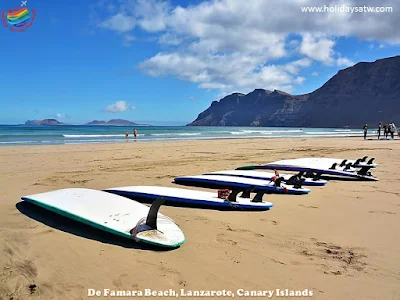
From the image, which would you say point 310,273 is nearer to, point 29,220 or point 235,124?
point 29,220

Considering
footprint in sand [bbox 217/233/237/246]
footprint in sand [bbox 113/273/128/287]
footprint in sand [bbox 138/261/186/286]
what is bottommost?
footprint in sand [bbox 138/261/186/286]

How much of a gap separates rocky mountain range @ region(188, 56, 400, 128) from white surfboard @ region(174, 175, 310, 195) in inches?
4228

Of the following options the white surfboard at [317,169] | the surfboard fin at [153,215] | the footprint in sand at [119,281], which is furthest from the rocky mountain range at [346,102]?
the footprint in sand at [119,281]

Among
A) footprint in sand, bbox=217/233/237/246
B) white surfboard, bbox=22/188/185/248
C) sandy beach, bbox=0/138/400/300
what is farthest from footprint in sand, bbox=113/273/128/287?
footprint in sand, bbox=217/233/237/246

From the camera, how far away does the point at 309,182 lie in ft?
20.1

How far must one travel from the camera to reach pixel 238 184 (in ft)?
18.5

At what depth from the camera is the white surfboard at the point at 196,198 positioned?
170 inches

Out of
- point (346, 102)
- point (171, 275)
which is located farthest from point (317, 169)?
point (346, 102)

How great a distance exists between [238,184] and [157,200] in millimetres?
2749

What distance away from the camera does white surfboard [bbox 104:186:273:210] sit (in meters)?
4.31

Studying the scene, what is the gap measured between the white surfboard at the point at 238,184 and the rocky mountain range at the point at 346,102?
352ft

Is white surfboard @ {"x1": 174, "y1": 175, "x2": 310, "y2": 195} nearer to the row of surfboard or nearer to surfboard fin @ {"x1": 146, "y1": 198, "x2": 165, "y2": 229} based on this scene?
the row of surfboard

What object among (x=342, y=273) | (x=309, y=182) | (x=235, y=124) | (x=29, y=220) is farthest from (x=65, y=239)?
(x=235, y=124)

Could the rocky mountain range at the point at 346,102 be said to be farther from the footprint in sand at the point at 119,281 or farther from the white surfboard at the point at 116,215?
the footprint in sand at the point at 119,281
